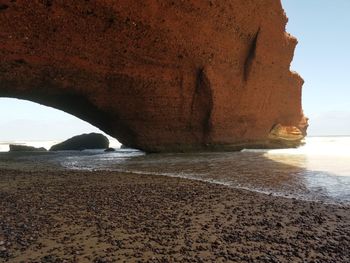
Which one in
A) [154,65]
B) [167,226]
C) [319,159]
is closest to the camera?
[167,226]

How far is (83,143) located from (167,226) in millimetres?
29197

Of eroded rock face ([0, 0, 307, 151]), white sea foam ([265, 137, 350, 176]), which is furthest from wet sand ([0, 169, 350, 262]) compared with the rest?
eroded rock face ([0, 0, 307, 151])

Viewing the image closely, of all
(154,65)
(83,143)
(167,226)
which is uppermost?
(154,65)

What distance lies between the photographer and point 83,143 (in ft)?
106

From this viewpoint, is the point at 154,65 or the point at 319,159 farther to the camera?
the point at 154,65

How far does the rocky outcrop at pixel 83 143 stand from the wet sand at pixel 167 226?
25.3 m

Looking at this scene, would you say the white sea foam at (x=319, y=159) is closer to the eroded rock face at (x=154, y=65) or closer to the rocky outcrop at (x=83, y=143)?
the eroded rock face at (x=154, y=65)

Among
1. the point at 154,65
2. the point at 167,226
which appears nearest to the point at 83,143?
the point at 154,65

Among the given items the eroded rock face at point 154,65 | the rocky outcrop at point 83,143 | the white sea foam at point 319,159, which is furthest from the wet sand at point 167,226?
the rocky outcrop at point 83,143

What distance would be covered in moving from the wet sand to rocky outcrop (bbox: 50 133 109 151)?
25.3 m

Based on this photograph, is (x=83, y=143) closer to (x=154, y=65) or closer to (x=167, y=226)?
(x=154, y=65)

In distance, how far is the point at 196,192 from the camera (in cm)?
697

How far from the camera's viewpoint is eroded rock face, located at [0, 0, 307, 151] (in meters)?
13.9

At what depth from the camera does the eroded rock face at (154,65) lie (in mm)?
13859
